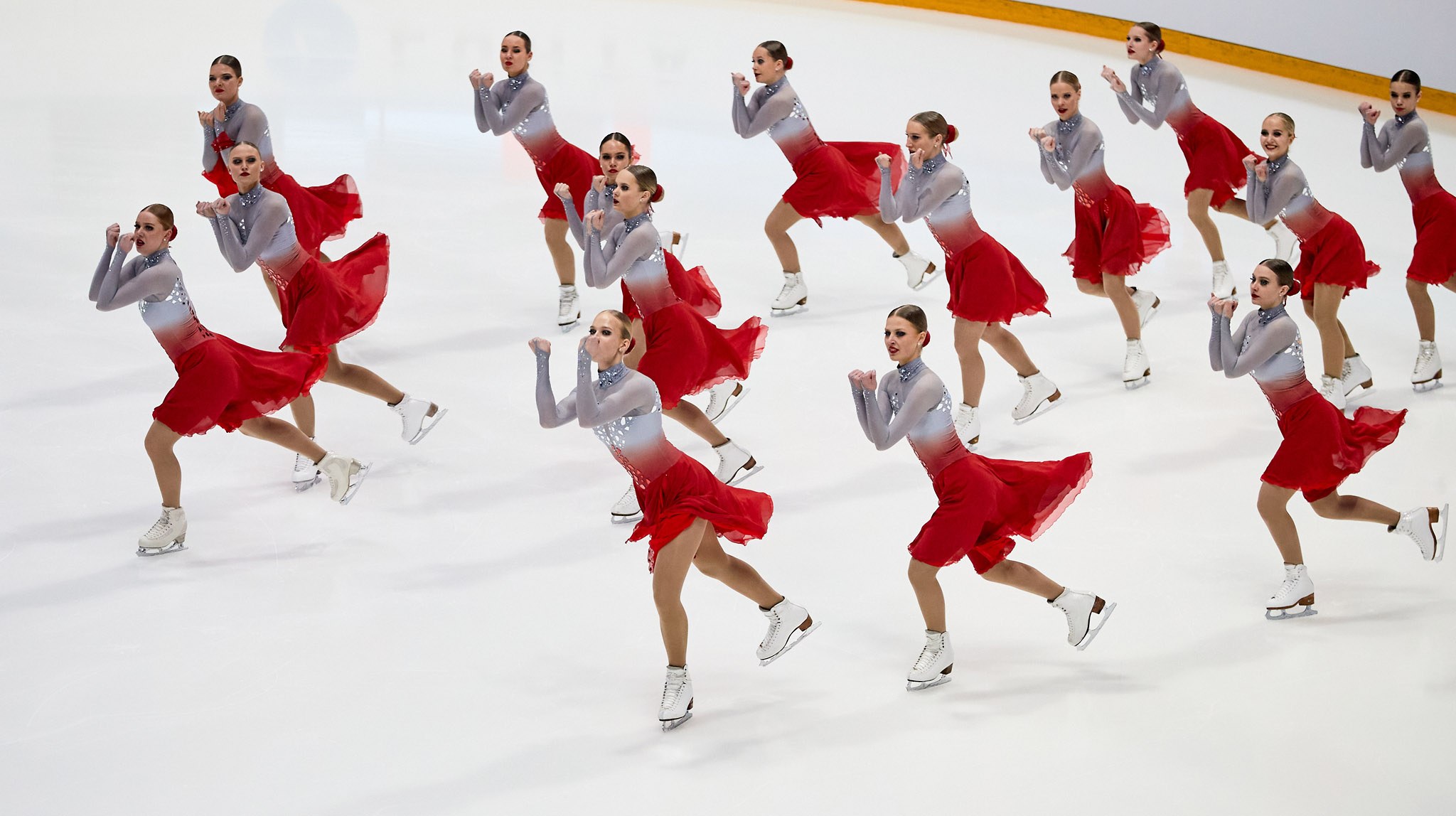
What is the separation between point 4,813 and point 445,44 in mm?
11226

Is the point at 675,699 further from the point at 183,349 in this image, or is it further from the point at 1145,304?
the point at 1145,304

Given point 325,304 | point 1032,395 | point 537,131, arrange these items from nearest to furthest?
point 325,304 → point 1032,395 → point 537,131

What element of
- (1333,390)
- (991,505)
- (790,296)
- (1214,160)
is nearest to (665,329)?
(991,505)

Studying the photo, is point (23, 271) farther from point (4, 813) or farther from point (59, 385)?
point (4, 813)

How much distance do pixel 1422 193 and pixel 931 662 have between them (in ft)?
13.8

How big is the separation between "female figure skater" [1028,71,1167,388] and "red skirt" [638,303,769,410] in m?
1.95

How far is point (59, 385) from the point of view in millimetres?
7102

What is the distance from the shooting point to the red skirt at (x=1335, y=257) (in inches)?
272

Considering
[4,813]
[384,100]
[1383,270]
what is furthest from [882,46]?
[4,813]

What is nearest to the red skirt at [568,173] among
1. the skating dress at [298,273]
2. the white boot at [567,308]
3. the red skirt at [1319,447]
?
the white boot at [567,308]

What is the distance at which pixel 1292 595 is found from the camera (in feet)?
17.8

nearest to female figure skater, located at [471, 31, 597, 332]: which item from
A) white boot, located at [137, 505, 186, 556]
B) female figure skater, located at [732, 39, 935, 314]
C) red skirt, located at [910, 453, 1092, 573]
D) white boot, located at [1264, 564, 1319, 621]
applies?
female figure skater, located at [732, 39, 935, 314]

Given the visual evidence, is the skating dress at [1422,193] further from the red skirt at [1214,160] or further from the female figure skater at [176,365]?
the female figure skater at [176,365]

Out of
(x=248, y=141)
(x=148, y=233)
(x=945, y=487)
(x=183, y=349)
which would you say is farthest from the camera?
(x=248, y=141)
